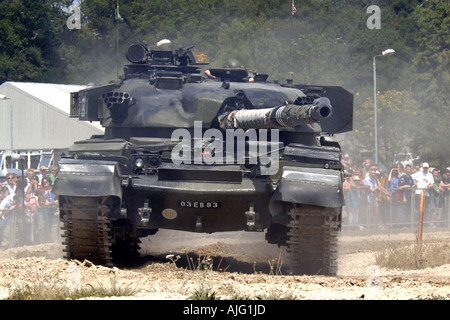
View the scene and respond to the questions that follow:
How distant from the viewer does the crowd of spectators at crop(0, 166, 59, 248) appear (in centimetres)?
1498

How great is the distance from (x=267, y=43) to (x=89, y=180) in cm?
2112

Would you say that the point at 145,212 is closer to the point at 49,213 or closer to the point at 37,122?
the point at 49,213

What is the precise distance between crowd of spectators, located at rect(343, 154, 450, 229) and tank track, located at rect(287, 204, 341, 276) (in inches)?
309

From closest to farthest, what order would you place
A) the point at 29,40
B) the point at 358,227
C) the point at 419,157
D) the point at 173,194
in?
1. the point at 173,194
2. the point at 358,227
3. the point at 419,157
4. the point at 29,40

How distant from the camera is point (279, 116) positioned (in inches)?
400

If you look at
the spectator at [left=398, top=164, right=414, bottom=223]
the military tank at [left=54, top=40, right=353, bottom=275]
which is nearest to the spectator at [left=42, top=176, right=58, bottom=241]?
the military tank at [left=54, top=40, right=353, bottom=275]

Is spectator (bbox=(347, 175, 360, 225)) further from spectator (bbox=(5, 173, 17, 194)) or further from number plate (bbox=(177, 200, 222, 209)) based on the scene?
number plate (bbox=(177, 200, 222, 209))

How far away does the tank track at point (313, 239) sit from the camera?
33.4 feet

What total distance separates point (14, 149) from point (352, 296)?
65.0 feet

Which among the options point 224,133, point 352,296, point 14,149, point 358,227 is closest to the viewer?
point 352,296

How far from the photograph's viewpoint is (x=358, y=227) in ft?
61.1

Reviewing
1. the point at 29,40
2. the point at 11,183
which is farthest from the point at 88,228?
the point at 29,40
